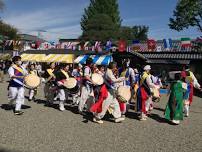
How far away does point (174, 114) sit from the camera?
26.6 feet

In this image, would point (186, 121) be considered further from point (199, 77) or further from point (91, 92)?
point (199, 77)

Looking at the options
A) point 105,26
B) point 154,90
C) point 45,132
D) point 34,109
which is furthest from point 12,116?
point 105,26

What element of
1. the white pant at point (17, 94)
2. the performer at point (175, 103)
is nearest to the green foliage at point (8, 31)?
the white pant at point (17, 94)

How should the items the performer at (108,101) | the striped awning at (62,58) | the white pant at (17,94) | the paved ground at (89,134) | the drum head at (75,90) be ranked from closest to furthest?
the paved ground at (89,134)
the performer at (108,101)
the white pant at (17,94)
the drum head at (75,90)
the striped awning at (62,58)

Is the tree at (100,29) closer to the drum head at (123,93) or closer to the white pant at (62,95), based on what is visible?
the white pant at (62,95)

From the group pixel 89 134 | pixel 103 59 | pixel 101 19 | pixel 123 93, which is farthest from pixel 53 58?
pixel 89 134

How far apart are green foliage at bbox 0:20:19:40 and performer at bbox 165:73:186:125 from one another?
1761 inches

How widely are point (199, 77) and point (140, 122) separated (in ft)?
52.5

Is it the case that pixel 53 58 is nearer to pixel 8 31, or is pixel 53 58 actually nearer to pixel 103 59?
pixel 103 59

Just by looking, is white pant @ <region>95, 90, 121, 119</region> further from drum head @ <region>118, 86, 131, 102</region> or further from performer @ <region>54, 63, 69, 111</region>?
performer @ <region>54, 63, 69, 111</region>

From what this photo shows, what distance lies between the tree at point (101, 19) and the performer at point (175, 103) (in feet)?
122

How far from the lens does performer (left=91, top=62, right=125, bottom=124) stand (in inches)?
310

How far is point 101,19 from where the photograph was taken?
151ft

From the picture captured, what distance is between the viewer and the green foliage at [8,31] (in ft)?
162
